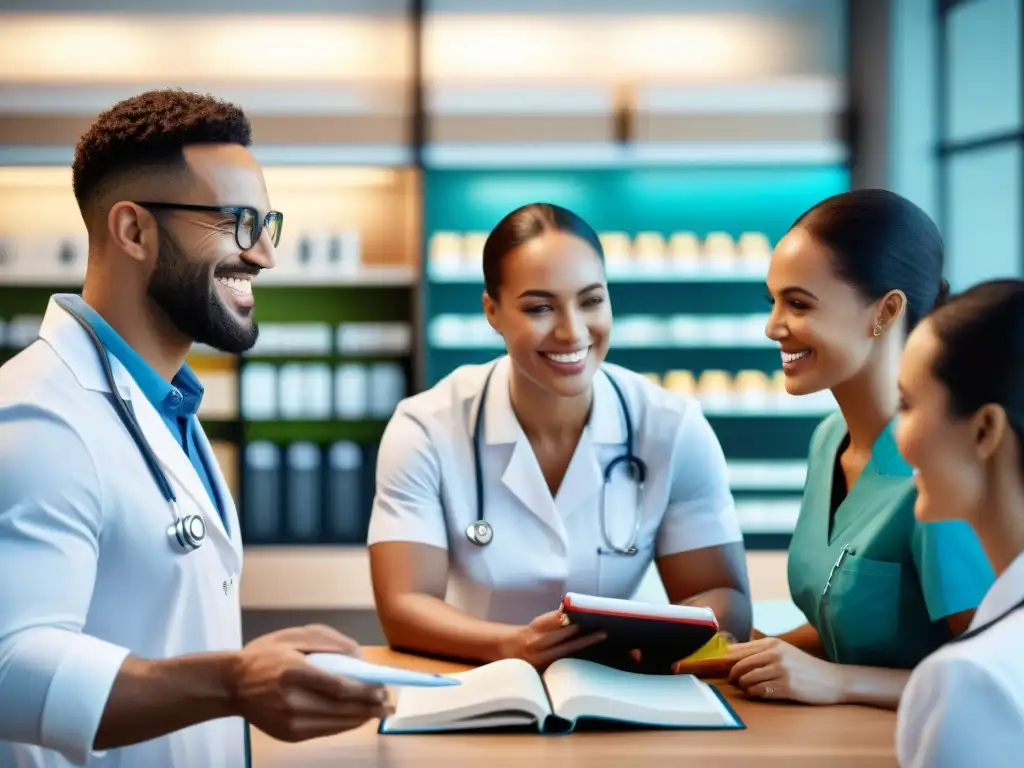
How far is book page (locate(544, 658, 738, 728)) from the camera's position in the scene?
60.3 inches

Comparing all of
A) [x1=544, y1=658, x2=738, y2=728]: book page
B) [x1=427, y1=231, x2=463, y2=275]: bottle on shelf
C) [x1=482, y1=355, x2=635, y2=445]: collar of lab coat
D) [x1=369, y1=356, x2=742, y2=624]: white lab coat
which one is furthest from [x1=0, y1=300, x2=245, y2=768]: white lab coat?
[x1=427, y1=231, x2=463, y2=275]: bottle on shelf

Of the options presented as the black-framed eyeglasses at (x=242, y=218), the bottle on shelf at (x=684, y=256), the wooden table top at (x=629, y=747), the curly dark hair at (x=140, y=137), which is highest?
the bottle on shelf at (x=684, y=256)

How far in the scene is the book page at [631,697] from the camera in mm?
1531

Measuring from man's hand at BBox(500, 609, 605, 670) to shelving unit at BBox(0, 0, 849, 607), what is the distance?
10.9 feet

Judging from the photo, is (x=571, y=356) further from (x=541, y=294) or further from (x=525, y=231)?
(x=525, y=231)

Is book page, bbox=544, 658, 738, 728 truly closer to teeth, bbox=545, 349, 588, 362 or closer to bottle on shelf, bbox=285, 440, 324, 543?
teeth, bbox=545, 349, 588, 362

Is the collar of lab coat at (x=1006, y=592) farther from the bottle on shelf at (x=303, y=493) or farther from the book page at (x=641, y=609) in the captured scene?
the bottle on shelf at (x=303, y=493)

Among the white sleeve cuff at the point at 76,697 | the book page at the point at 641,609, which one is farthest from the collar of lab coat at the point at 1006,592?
the white sleeve cuff at the point at 76,697

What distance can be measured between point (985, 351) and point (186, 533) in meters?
0.90

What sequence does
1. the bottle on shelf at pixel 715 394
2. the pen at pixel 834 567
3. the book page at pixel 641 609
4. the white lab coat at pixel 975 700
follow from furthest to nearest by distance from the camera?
1. the bottle on shelf at pixel 715 394
2. the pen at pixel 834 567
3. the book page at pixel 641 609
4. the white lab coat at pixel 975 700

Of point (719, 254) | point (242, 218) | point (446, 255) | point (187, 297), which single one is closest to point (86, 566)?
point (187, 297)

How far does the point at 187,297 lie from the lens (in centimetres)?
146

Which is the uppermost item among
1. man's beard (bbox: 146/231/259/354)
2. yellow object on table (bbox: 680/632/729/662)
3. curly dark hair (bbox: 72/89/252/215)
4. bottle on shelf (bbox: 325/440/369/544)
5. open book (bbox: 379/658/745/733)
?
curly dark hair (bbox: 72/89/252/215)

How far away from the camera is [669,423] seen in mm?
2160
